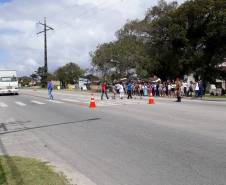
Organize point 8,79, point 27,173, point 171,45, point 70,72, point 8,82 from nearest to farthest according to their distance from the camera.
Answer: point 27,173
point 8,82
point 8,79
point 171,45
point 70,72

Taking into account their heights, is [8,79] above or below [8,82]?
above

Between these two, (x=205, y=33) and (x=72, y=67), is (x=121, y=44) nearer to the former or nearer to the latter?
(x=205, y=33)

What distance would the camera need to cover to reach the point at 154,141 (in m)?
12.3

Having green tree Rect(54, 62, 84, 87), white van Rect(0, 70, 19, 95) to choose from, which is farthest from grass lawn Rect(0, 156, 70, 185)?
green tree Rect(54, 62, 84, 87)

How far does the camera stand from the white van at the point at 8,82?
171ft

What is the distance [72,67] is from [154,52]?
7797cm

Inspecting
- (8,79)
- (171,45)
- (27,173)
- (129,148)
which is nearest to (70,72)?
(171,45)

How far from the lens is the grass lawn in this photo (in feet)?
25.4

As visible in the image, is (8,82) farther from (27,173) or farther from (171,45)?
(27,173)

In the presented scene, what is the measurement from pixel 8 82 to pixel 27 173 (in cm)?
4501

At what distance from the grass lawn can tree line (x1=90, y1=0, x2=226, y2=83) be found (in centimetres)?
5259

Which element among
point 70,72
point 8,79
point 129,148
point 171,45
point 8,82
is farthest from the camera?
point 70,72

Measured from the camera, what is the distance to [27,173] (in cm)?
840

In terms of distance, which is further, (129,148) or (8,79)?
(8,79)
